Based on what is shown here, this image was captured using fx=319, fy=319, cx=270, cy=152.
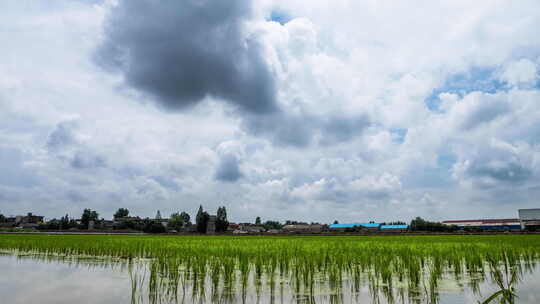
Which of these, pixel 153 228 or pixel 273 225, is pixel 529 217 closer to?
pixel 153 228

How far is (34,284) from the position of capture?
290 inches

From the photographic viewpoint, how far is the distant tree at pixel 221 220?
10069 cm

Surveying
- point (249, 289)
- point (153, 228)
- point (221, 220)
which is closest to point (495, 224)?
point (221, 220)

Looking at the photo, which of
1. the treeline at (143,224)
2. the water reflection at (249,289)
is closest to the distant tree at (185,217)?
the treeline at (143,224)

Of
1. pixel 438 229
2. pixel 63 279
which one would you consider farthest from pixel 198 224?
pixel 63 279

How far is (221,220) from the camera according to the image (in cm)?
10175

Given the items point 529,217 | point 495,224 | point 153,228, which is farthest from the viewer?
point 495,224

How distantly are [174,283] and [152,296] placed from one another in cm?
110

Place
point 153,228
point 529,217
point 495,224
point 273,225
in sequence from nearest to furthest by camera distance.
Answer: point 529,217 → point 153,228 → point 495,224 → point 273,225

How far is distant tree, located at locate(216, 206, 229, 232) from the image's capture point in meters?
101

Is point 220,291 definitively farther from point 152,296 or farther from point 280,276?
Result: point 280,276

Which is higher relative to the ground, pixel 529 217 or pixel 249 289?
pixel 249 289

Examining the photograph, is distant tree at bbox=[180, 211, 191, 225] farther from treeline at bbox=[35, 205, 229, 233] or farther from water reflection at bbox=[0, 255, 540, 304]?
water reflection at bbox=[0, 255, 540, 304]

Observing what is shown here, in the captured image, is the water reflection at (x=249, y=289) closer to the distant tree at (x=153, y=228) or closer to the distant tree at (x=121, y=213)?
the distant tree at (x=153, y=228)
